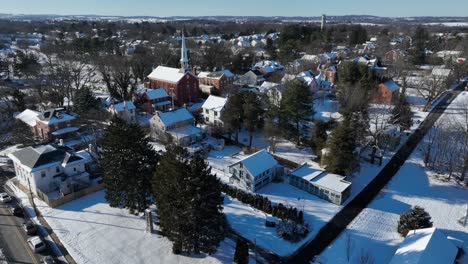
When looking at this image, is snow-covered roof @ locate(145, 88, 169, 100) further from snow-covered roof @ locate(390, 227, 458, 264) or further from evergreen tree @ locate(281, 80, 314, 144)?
snow-covered roof @ locate(390, 227, 458, 264)

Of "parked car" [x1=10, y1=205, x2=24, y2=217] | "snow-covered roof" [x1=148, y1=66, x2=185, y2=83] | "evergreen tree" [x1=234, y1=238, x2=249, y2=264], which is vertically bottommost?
"parked car" [x1=10, y1=205, x2=24, y2=217]

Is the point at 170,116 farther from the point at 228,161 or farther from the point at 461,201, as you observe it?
the point at 461,201

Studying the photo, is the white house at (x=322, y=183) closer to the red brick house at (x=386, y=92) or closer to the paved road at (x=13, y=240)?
the paved road at (x=13, y=240)

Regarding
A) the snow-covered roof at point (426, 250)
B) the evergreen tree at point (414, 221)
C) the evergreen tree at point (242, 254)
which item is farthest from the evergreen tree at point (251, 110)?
the snow-covered roof at point (426, 250)

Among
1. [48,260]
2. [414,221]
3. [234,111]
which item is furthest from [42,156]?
[414,221]

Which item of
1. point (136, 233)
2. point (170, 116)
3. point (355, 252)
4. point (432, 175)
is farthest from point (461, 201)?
point (170, 116)

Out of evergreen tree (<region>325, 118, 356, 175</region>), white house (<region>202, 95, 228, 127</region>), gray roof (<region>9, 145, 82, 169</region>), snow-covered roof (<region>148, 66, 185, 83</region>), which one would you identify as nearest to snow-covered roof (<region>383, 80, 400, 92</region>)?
white house (<region>202, 95, 228, 127</region>)
